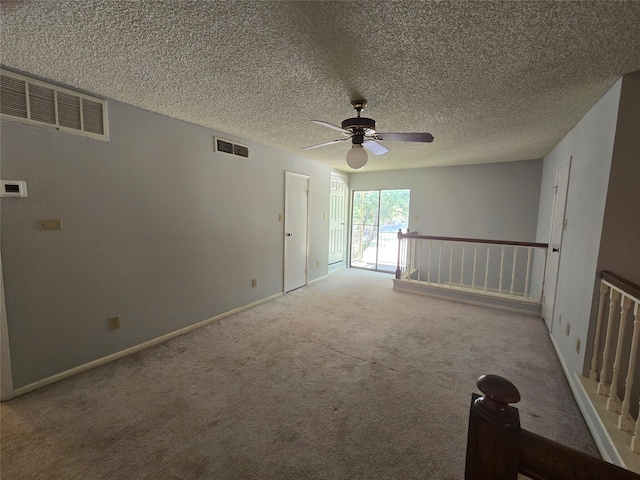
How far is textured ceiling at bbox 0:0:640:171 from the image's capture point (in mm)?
1361

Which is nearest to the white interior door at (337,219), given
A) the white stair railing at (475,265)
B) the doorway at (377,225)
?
the doorway at (377,225)

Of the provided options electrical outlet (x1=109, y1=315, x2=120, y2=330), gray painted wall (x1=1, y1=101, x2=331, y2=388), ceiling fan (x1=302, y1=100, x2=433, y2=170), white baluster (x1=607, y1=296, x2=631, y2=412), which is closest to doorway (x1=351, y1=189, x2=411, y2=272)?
gray painted wall (x1=1, y1=101, x2=331, y2=388)

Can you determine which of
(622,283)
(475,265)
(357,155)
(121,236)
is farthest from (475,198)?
(121,236)

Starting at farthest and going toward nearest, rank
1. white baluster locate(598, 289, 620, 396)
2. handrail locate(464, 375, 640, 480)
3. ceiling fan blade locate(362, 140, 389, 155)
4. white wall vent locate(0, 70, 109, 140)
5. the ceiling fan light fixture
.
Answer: ceiling fan blade locate(362, 140, 389, 155)
the ceiling fan light fixture
white wall vent locate(0, 70, 109, 140)
white baluster locate(598, 289, 620, 396)
handrail locate(464, 375, 640, 480)

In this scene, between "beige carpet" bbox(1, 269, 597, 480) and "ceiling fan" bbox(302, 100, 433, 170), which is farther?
"ceiling fan" bbox(302, 100, 433, 170)

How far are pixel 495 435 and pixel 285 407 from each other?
171cm

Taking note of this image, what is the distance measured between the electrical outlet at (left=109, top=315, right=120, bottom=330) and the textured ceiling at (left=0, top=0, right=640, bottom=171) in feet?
6.30

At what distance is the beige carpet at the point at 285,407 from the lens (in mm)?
1593

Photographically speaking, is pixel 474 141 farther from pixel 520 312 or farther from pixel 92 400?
pixel 92 400

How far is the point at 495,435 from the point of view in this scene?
635 mm

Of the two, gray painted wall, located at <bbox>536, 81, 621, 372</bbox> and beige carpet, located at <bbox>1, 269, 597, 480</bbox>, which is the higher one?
gray painted wall, located at <bbox>536, 81, 621, 372</bbox>

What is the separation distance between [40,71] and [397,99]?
8.60 feet

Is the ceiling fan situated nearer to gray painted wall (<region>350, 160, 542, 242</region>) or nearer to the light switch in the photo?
the light switch

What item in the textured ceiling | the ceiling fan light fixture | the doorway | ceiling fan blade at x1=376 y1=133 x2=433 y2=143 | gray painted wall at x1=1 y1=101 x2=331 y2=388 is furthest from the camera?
the doorway
